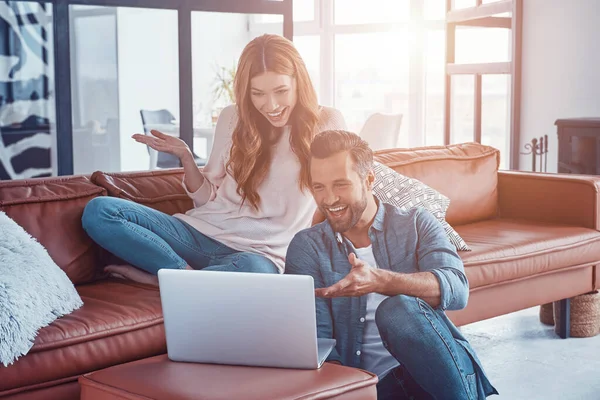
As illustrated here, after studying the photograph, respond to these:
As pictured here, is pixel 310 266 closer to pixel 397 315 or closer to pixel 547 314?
pixel 397 315

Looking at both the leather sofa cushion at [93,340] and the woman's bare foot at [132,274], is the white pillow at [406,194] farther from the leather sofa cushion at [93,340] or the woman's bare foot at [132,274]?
the leather sofa cushion at [93,340]

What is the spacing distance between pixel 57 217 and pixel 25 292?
55cm

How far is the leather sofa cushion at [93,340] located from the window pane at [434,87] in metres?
6.80

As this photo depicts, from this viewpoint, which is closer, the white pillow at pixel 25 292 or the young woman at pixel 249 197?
the white pillow at pixel 25 292

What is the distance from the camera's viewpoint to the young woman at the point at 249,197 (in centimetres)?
261

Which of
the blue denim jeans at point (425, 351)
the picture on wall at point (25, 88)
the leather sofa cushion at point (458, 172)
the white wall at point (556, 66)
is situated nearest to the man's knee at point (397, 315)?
the blue denim jeans at point (425, 351)

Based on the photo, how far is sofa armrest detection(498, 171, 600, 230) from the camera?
3.56 m

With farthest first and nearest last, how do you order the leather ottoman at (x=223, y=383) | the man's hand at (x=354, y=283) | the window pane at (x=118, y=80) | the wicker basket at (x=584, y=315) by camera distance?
the window pane at (x=118, y=80) → the wicker basket at (x=584, y=315) → the man's hand at (x=354, y=283) → the leather ottoman at (x=223, y=383)

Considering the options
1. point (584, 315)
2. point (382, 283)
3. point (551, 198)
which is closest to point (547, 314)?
point (584, 315)

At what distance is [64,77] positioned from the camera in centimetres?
490

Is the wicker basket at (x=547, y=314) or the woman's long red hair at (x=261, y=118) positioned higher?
the woman's long red hair at (x=261, y=118)

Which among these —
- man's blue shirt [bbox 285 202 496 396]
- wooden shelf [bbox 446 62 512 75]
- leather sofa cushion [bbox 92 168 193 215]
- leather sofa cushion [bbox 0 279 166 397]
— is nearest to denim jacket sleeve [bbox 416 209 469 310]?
man's blue shirt [bbox 285 202 496 396]

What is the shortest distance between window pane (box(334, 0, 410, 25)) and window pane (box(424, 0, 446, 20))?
0.82ft

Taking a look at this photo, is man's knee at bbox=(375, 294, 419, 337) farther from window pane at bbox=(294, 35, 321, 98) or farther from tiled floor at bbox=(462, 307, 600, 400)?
window pane at bbox=(294, 35, 321, 98)
